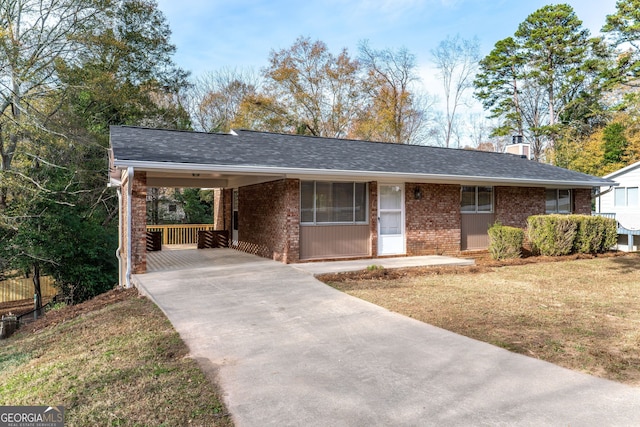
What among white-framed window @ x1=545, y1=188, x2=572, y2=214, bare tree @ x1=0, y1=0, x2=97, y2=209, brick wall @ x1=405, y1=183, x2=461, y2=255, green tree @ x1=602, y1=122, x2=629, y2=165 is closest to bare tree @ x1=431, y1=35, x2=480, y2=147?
green tree @ x1=602, y1=122, x2=629, y2=165

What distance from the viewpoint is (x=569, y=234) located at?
467 inches

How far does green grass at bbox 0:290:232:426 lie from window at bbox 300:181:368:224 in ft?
16.8

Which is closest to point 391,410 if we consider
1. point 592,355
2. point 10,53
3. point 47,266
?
point 592,355

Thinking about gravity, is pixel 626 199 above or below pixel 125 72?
below

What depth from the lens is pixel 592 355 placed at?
13.3 feet

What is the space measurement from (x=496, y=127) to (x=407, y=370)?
31.3 meters

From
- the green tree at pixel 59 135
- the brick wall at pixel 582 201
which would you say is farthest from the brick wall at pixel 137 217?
the brick wall at pixel 582 201

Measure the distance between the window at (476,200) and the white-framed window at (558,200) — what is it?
2.88m

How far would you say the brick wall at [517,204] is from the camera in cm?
1296

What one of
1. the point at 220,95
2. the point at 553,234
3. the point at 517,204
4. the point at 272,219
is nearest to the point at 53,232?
the point at 272,219

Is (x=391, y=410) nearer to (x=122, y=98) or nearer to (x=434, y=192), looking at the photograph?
(x=434, y=192)

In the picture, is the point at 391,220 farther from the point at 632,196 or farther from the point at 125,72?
the point at 125,72

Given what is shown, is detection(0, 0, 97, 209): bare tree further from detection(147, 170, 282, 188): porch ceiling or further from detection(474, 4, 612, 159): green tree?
detection(474, 4, 612, 159): green tree

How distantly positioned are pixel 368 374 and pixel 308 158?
24.6 ft
